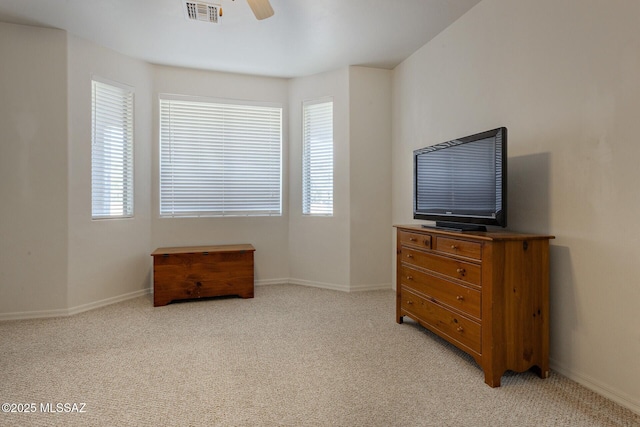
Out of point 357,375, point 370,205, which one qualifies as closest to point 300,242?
point 370,205

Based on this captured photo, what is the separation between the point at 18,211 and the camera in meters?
3.25

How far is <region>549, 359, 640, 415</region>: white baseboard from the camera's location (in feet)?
5.92

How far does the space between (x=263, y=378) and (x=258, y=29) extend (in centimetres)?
304

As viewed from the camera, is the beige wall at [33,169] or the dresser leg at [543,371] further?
the beige wall at [33,169]

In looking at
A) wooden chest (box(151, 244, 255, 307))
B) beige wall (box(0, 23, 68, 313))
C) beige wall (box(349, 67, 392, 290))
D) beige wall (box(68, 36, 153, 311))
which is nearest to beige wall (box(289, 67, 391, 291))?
beige wall (box(349, 67, 392, 290))

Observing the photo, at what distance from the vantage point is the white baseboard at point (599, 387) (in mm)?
1806

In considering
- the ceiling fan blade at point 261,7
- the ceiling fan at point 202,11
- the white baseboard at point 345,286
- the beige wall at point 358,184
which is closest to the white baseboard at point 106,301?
the white baseboard at point 345,286

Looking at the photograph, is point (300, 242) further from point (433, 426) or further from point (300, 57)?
point (433, 426)

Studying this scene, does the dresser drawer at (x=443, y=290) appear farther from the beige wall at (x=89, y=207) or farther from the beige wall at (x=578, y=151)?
the beige wall at (x=89, y=207)

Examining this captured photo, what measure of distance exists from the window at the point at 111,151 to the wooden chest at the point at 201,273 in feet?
2.46

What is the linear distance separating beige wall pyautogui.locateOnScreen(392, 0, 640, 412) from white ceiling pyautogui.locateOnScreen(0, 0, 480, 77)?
707 millimetres

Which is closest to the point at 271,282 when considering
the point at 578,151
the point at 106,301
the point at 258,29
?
the point at 106,301

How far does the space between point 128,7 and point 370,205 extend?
3.13m

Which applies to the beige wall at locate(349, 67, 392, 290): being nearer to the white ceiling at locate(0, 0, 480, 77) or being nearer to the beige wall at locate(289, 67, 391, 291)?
the beige wall at locate(289, 67, 391, 291)
